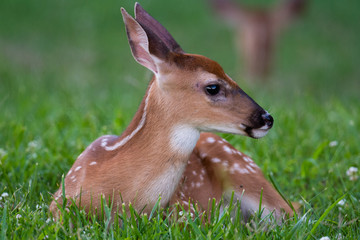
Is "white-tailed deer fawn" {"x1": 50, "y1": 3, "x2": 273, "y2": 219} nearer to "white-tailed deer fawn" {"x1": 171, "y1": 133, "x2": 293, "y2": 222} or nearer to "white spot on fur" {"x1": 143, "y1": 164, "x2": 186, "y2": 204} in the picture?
"white spot on fur" {"x1": 143, "y1": 164, "x2": 186, "y2": 204}

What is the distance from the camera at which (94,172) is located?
2.98m

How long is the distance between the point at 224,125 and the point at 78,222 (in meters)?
0.84

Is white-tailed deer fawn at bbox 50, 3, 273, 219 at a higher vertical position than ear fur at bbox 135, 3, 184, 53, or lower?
lower

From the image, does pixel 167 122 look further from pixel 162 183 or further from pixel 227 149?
pixel 227 149

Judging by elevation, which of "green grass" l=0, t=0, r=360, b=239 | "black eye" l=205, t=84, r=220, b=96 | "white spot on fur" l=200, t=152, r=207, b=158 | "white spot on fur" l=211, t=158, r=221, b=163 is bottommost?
"green grass" l=0, t=0, r=360, b=239

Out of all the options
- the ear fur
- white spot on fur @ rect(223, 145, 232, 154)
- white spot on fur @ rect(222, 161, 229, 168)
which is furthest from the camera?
white spot on fur @ rect(223, 145, 232, 154)

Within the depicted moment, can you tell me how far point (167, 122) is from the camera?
288 centimetres

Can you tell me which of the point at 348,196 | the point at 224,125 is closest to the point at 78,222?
the point at 224,125

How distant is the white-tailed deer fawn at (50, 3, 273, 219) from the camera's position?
2848 millimetres

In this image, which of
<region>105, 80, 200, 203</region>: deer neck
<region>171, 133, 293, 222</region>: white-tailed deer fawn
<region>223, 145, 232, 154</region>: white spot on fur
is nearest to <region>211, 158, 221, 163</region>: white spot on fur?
<region>171, 133, 293, 222</region>: white-tailed deer fawn

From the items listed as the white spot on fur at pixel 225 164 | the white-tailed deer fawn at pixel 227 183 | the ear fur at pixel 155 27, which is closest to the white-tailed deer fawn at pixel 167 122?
the ear fur at pixel 155 27

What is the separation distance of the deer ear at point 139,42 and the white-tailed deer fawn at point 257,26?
781 cm

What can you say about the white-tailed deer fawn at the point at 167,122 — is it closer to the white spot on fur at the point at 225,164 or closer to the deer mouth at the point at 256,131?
the deer mouth at the point at 256,131

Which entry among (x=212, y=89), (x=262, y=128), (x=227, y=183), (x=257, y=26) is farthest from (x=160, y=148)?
(x=257, y=26)
